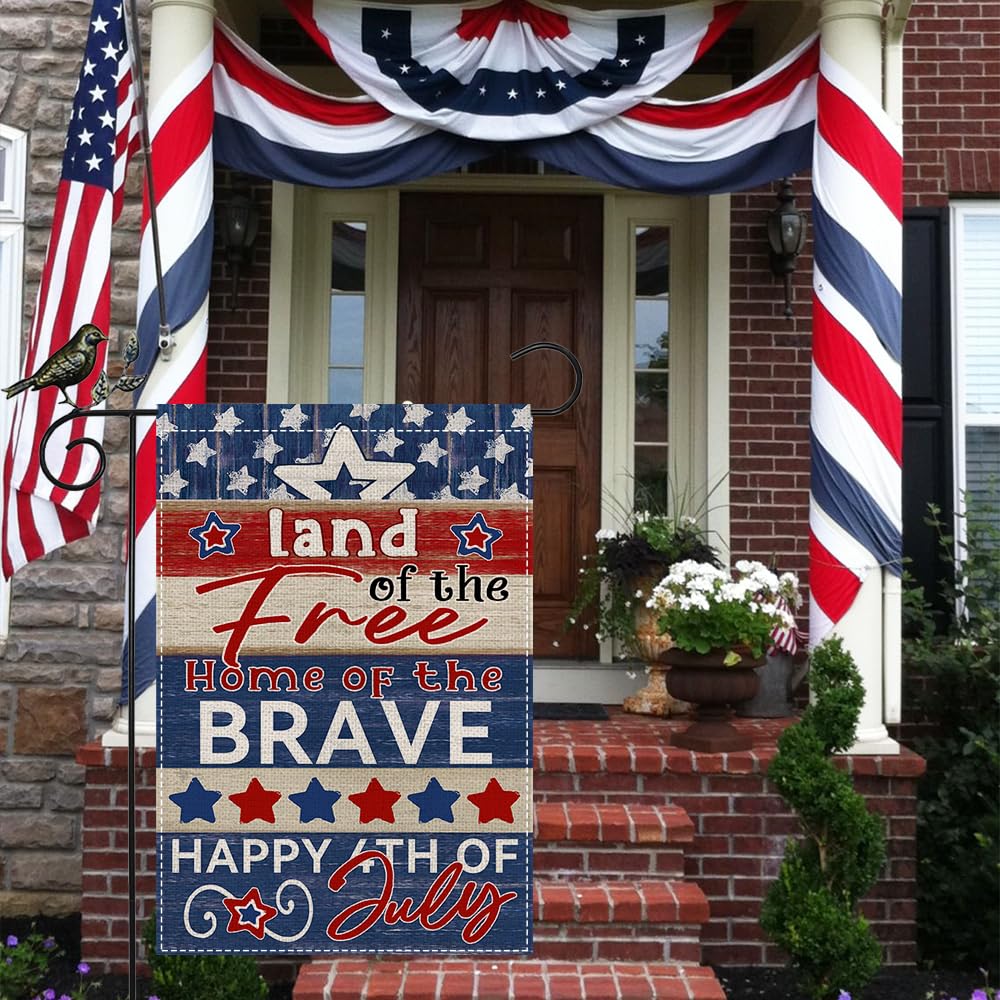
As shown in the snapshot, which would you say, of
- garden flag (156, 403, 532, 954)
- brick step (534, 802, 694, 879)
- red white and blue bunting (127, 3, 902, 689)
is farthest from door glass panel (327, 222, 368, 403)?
garden flag (156, 403, 532, 954)

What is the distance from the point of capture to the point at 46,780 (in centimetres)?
536

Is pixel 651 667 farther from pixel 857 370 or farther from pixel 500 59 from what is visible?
pixel 500 59

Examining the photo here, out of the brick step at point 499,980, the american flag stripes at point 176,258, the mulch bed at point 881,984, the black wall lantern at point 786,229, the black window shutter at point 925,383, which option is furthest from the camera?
the black window shutter at point 925,383

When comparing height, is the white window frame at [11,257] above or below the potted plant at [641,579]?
above

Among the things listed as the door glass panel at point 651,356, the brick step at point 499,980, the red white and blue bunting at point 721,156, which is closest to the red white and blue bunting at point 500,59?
the red white and blue bunting at point 721,156

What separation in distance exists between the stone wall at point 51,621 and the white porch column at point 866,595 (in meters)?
3.11

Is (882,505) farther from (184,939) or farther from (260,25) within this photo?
(260,25)

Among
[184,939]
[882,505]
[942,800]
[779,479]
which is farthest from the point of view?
[779,479]

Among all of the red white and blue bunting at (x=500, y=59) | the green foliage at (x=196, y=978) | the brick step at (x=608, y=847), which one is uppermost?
the red white and blue bunting at (x=500, y=59)

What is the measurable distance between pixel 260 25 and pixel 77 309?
8.50ft

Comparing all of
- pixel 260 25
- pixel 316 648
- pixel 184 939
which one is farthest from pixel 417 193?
pixel 184 939

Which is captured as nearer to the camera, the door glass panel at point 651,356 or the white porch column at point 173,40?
the white porch column at point 173,40

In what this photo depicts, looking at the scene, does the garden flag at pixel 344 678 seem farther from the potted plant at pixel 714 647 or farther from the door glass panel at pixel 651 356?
the door glass panel at pixel 651 356

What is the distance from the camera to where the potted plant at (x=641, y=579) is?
5535 millimetres
